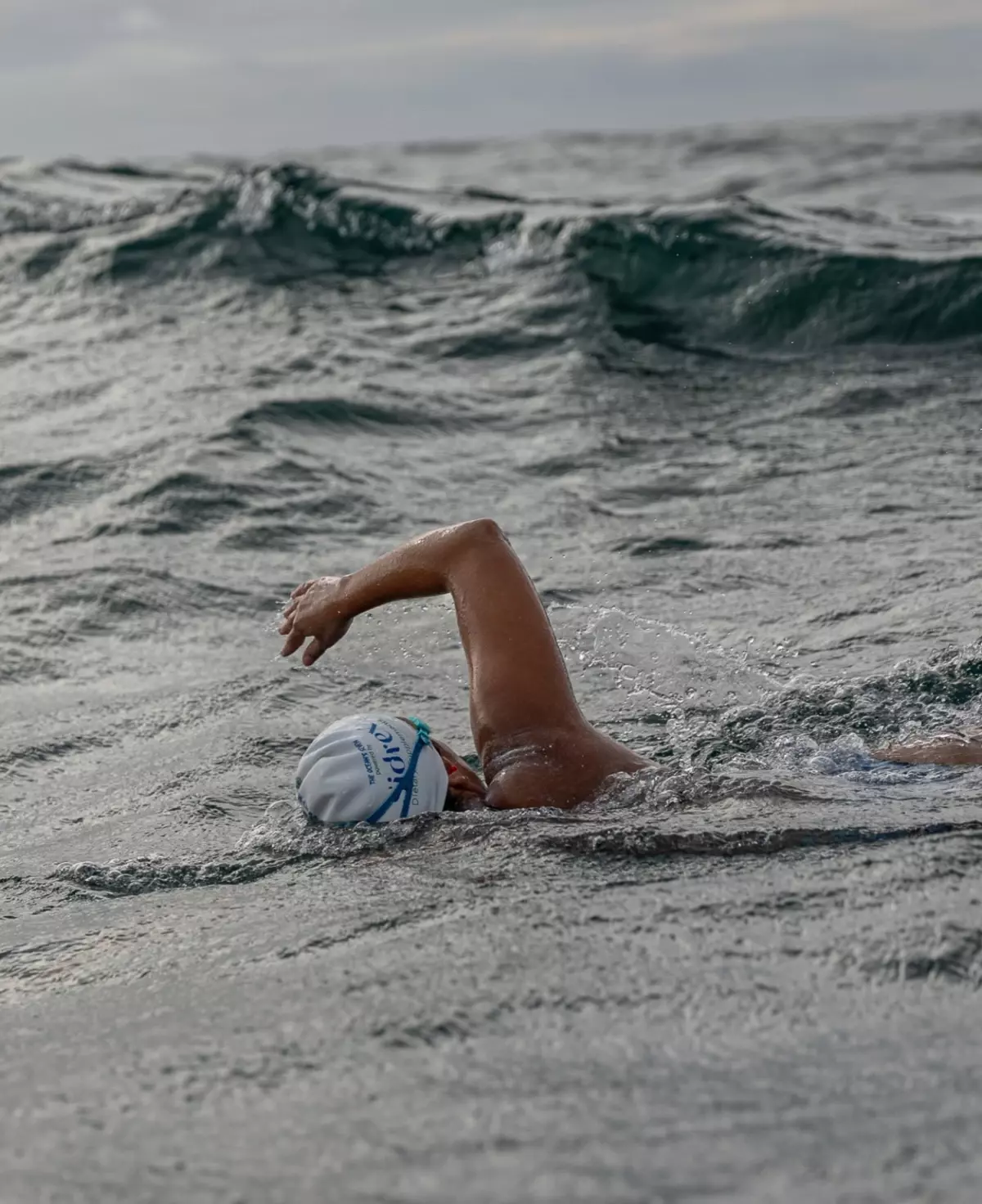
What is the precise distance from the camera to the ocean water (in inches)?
122

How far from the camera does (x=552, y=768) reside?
4.80 meters

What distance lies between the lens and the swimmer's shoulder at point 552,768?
477 centimetres

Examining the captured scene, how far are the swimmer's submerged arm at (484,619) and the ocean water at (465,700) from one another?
1.06ft

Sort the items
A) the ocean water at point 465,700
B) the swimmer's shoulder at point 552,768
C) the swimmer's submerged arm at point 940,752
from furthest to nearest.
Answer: the swimmer's submerged arm at point 940,752
the swimmer's shoulder at point 552,768
the ocean water at point 465,700

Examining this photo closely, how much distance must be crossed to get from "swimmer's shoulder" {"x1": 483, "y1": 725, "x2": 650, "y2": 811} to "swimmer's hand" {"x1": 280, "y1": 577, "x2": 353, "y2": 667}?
2.01 ft

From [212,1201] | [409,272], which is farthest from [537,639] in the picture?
[409,272]

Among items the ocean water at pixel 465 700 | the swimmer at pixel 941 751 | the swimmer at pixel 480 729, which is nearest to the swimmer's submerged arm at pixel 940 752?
the swimmer at pixel 941 751

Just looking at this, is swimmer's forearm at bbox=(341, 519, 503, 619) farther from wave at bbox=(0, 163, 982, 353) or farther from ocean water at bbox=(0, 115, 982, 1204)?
wave at bbox=(0, 163, 982, 353)

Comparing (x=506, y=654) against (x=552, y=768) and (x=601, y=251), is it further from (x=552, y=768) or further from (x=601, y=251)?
(x=601, y=251)

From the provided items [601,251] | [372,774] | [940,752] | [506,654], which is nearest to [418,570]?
[506,654]

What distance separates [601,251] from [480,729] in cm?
1045

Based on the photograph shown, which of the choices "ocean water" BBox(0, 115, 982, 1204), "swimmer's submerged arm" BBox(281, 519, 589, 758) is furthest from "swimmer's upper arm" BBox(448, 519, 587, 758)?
"ocean water" BBox(0, 115, 982, 1204)

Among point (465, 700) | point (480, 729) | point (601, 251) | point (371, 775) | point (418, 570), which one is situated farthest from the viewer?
point (601, 251)

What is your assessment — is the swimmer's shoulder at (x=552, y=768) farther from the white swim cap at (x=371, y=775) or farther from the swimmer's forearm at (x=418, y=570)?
the swimmer's forearm at (x=418, y=570)
